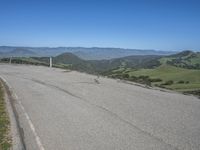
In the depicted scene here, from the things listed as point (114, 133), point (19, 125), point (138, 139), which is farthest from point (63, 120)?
point (138, 139)

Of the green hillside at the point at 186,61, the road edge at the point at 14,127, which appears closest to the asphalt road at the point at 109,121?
the road edge at the point at 14,127

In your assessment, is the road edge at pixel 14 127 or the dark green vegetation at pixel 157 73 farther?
the dark green vegetation at pixel 157 73

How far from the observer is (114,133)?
751 centimetres

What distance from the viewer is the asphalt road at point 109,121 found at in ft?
22.0

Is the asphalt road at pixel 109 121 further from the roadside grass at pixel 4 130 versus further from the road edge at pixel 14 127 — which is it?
the roadside grass at pixel 4 130

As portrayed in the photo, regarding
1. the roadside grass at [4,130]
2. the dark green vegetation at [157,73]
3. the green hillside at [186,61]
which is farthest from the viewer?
the green hillside at [186,61]

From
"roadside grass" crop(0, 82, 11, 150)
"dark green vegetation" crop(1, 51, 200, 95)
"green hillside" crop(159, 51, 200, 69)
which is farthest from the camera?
"green hillside" crop(159, 51, 200, 69)

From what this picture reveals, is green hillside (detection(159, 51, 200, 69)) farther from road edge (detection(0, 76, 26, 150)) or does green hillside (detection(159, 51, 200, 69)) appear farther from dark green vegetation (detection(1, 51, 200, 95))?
road edge (detection(0, 76, 26, 150))

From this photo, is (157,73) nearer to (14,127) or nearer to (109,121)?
(109,121)

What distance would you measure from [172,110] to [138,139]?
12.2 ft

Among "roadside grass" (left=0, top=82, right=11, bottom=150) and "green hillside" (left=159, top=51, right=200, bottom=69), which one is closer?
"roadside grass" (left=0, top=82, right=11, bottom=150)

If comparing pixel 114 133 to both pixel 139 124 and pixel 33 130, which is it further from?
pixel 33 130

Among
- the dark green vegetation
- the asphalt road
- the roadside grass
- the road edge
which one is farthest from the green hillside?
the roadside grass

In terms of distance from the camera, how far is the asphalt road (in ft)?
22.0
